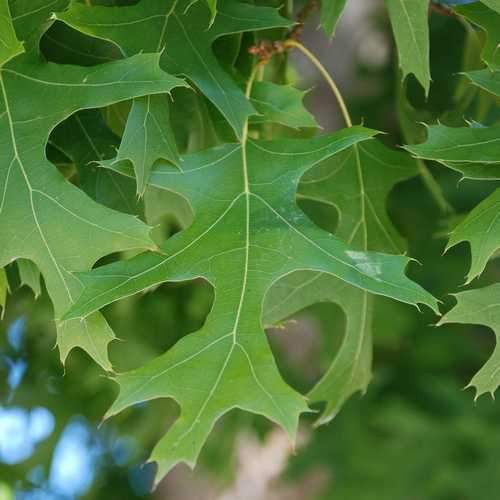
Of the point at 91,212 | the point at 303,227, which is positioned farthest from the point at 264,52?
the point at 91,212

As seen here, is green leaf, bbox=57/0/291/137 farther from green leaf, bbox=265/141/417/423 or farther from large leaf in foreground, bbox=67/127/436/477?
green leaf, bbox=265/141/417/423

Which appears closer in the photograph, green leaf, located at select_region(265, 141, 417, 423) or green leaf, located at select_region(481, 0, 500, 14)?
green leaf, located at select_region(481, 0, 500, 14)

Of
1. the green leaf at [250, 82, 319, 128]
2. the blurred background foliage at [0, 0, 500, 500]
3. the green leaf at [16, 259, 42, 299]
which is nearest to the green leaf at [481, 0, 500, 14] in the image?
the green leaf at [250, 82, 319, 128]

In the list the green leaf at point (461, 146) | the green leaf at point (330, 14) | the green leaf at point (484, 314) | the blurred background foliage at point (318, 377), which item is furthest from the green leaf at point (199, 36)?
the blurred background foliage at point (318, 377)

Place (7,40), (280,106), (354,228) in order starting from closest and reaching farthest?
(7,40) < (280,106) < (354,228)

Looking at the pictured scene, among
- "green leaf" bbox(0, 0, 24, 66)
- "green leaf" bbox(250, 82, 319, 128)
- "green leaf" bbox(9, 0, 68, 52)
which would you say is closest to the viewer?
"green leaf" bbox(0, 0, 24, 66)

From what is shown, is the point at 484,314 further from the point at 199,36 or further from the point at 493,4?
the point at 199,36

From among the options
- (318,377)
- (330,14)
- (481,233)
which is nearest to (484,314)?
(481,233)
